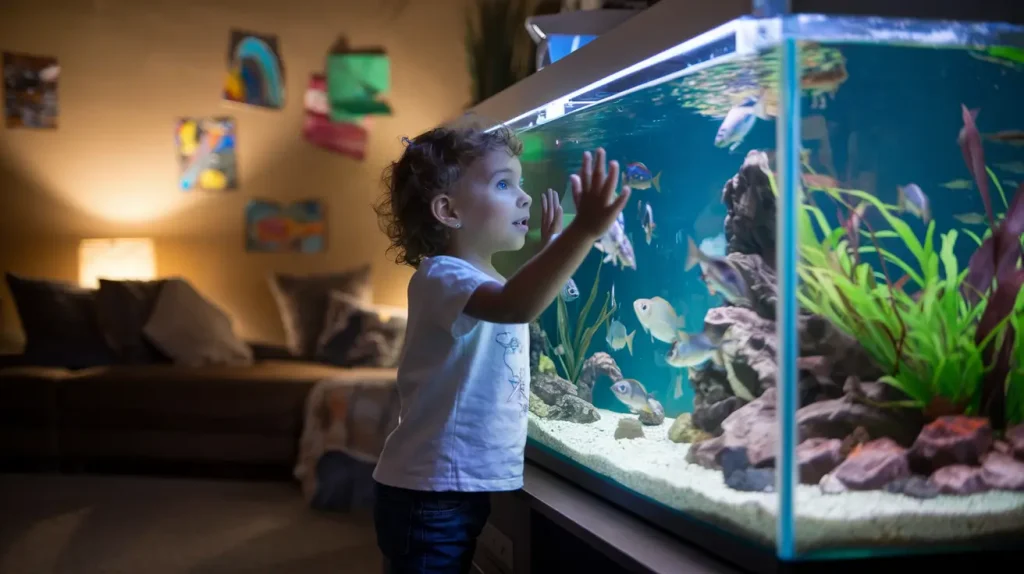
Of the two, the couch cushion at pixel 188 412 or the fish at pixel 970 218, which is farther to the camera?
the couch cushion at pixel 188 412

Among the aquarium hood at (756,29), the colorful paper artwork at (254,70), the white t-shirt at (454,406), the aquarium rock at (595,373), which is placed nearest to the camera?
the aquarium hood at (756,29)

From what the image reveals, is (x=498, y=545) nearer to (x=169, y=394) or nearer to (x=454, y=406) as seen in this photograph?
(x=454, y=406)

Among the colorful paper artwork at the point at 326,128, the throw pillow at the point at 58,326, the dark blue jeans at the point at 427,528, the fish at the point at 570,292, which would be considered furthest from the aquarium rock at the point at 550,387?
the colorful paper artwork at the point at 326,128

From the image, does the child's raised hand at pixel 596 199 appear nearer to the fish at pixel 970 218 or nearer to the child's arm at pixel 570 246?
the child's arm at pixel 570 246

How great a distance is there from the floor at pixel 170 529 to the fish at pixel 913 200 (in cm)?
206

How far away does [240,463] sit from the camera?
4.17 m

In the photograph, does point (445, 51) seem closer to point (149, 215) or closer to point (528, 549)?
point (149, 215)

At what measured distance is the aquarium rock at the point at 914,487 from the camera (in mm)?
1099

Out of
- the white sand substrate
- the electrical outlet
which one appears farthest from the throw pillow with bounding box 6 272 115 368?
the white sand substrate

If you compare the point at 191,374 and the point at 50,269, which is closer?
the point at 191,374

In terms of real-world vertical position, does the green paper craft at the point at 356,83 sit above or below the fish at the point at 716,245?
above

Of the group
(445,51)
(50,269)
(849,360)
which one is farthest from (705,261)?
(50,269)

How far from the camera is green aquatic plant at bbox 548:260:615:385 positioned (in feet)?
5.30

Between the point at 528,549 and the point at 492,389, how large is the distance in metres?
0.37
